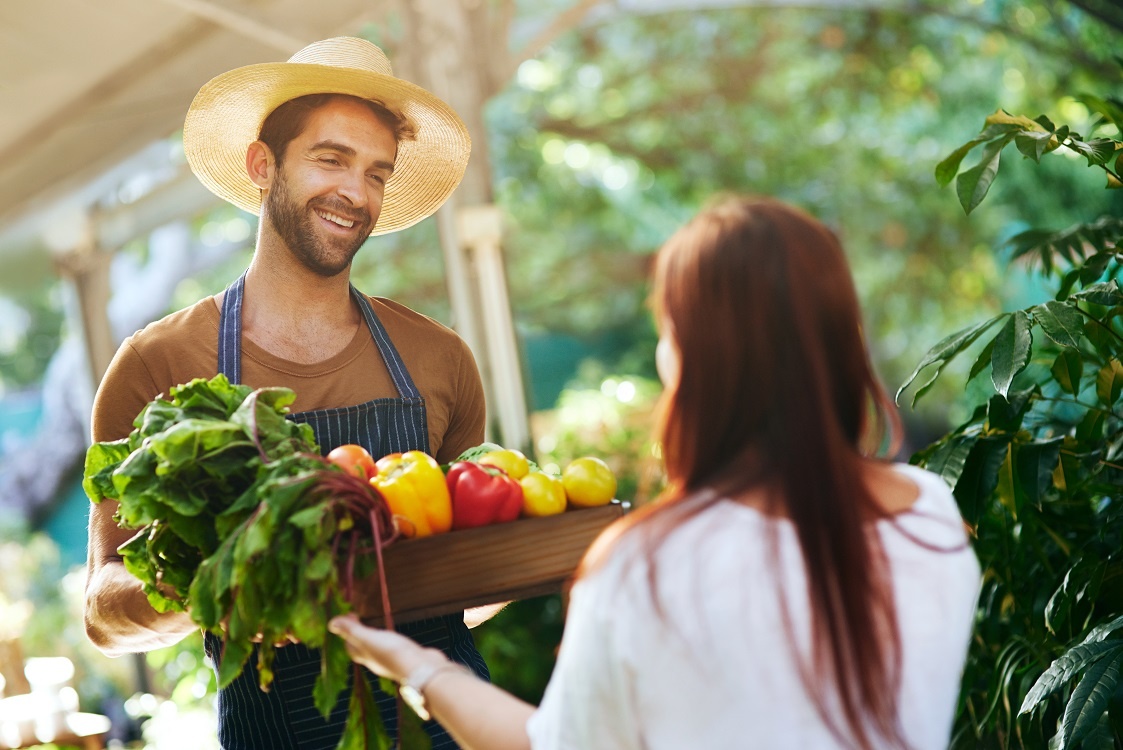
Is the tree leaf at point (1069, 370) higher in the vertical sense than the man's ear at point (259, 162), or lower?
lower

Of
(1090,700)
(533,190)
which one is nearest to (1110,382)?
(1090,700)

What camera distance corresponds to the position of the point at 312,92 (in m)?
2.21

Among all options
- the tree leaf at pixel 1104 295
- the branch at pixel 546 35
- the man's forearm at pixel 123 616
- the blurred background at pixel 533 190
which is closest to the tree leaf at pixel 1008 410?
the tree leaf at pixel 1104 295

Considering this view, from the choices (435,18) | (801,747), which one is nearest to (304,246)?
(801,747)

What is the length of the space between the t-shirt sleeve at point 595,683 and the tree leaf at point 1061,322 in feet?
4.39

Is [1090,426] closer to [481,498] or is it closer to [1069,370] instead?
[1069,370]

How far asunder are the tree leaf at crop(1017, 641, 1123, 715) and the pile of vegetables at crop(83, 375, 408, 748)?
132cm

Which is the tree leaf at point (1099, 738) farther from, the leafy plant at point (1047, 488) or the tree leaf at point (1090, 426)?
the tree leaf at point (1090, 426)

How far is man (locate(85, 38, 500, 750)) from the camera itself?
6.36ft

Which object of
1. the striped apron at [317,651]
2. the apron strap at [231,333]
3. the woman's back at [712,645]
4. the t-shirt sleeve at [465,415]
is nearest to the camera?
the woman's back at [712,645]

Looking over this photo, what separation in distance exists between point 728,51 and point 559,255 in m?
3.35

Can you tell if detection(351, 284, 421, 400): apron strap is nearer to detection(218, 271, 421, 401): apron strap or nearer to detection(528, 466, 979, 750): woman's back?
detection(218, 271, 421, 401): apron strap

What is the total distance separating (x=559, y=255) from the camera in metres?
15.1

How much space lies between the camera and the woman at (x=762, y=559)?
1253mm
